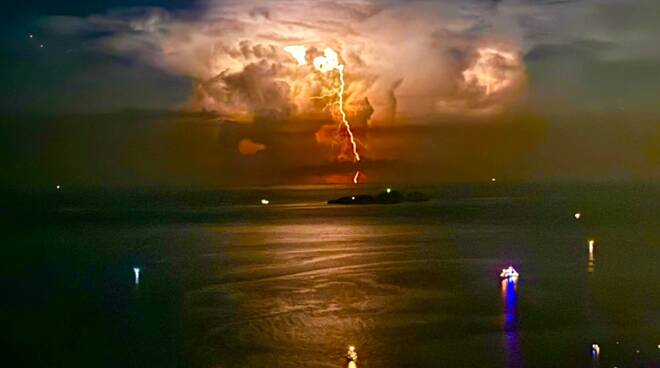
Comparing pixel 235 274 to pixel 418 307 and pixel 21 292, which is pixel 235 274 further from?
pixel 418 307

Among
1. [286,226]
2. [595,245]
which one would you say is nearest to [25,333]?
[595,245]

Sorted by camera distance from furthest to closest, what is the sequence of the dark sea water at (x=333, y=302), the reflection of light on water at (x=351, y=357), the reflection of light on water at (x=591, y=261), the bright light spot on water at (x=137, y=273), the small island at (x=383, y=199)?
the small island at (x=383, y=199) < the reflection of light on water at (x=591, y=261) < the bright light spot on water at (x=137, y=273) < the dark sea water at (x=333, y=302) < the reflection of light on water at (x=351, y=357)

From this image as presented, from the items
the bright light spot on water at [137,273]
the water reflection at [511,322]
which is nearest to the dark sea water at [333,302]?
the water reflection at [511,322]

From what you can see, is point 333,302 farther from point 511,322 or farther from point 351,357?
point 351,357

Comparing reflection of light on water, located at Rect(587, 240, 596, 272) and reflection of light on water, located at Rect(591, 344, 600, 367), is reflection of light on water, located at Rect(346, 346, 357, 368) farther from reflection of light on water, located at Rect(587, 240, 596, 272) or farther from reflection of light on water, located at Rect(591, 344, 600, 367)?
reflection of light on water, located at Rect(587, 240, 596, 272)

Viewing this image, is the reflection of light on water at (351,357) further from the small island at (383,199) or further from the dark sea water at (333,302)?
the small island at (383,199)

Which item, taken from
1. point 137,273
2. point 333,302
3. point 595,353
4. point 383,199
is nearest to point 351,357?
point 595,353
